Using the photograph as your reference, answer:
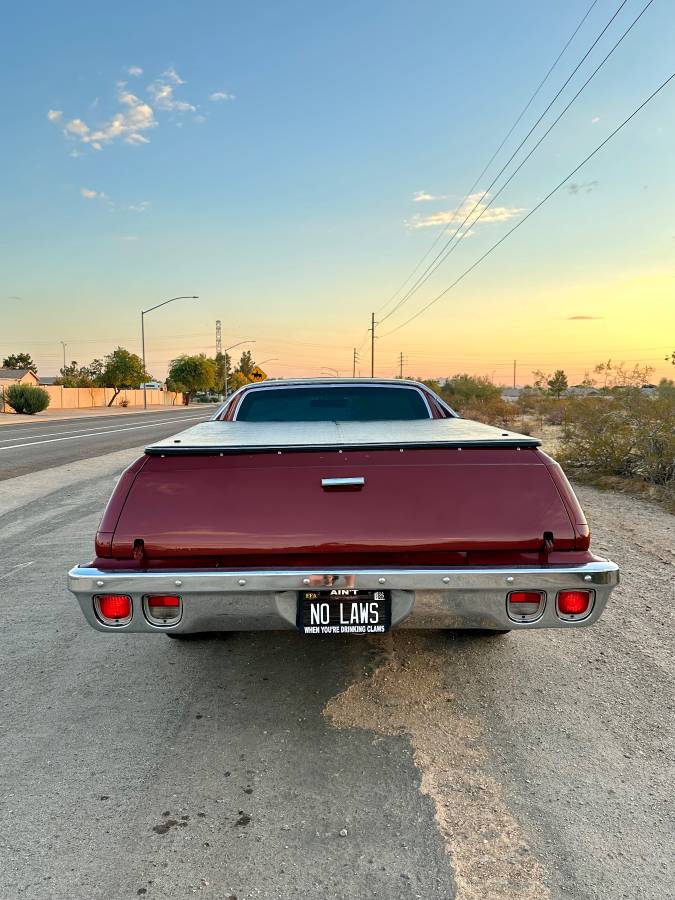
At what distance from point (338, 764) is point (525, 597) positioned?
3.58 feet

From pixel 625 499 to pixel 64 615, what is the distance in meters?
7.73

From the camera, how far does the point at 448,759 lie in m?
2.72

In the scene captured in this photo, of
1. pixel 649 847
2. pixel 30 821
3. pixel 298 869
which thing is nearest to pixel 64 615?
pixel 30 821

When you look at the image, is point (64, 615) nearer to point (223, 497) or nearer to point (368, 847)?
point (223, 497)

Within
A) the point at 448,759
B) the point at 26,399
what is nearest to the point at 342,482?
the point at 448,759

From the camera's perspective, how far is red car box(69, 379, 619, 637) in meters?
2.65

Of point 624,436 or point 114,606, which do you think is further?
point 624,436

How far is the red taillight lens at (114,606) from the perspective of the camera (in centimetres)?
269

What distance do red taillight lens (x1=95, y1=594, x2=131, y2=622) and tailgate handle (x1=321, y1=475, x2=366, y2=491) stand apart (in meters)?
0.99

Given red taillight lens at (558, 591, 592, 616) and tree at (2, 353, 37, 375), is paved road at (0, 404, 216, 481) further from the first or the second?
tree at (2, 353, 37, 375)

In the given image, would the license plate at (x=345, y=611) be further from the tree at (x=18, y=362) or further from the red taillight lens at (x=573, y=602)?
the tree at (x=18, y=362)

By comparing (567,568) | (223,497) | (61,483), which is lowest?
(61,483)

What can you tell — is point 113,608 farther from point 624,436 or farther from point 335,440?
point 624,436

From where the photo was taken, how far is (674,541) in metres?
6.67
